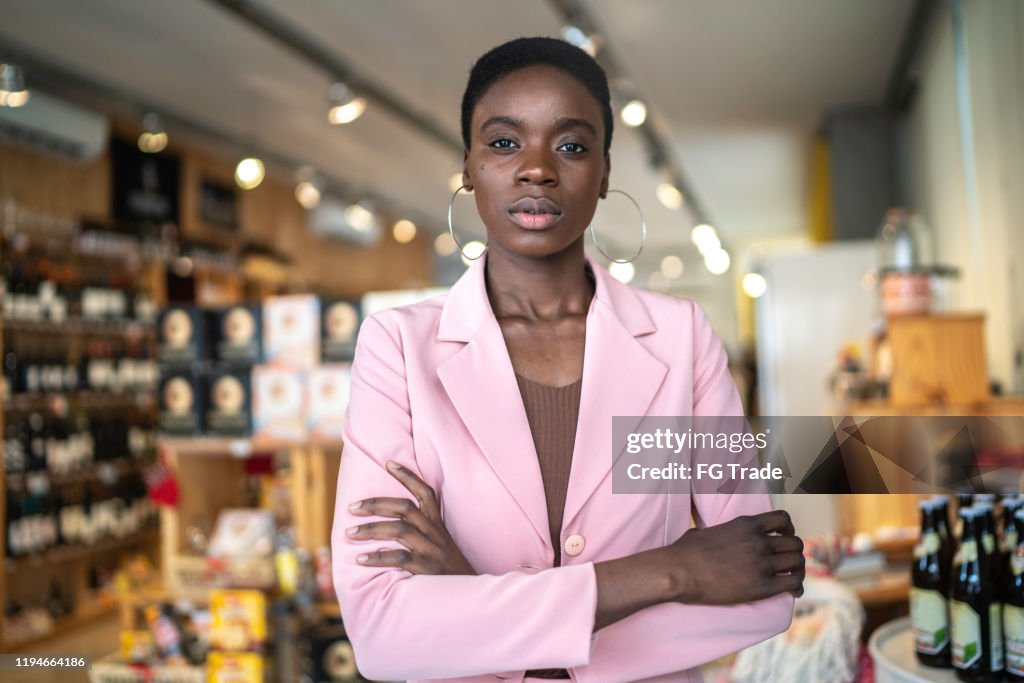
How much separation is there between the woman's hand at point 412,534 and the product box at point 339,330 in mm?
2237

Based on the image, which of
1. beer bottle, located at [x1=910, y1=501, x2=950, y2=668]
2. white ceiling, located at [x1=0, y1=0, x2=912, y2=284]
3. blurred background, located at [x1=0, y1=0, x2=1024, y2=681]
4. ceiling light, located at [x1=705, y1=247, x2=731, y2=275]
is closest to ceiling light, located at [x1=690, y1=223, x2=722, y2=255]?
ceiling light, located at [x1=705, y1=247, x2=731, y2=275]

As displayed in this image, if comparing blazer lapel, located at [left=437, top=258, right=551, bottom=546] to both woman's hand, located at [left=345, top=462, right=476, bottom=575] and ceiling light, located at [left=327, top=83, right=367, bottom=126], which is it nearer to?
woman's hand, located at [left=345, top=462, right=476, bottom=575]

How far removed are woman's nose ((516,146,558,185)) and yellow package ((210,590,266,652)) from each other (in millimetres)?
2307

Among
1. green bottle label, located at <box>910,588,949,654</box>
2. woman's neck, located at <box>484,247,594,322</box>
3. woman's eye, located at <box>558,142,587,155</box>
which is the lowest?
green bottle label, located at <box>910,588,949,654</box>

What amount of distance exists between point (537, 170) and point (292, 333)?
7.90 feet

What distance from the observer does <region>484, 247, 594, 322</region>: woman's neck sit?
1235 mm

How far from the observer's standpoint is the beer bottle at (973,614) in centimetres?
157

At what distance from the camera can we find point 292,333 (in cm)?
330

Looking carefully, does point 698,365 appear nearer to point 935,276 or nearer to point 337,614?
point 337,614

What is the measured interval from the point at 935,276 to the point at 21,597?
6129 millimetres

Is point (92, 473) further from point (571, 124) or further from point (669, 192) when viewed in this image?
point (571, 124)

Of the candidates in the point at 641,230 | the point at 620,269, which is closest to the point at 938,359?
the point at 620,269

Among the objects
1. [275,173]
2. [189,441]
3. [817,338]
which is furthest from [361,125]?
[189,441]

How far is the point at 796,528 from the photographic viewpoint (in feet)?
3.60
